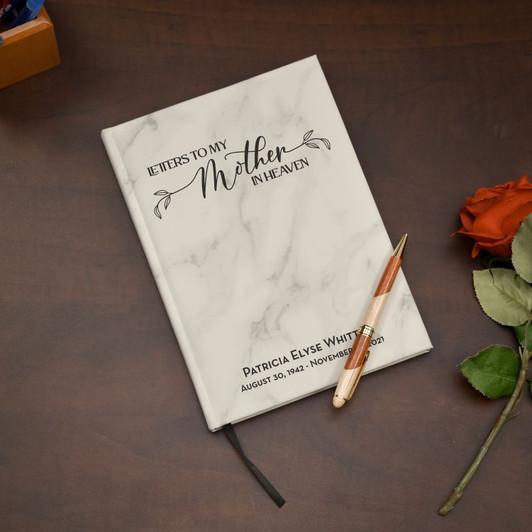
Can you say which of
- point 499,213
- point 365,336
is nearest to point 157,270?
point 365,336

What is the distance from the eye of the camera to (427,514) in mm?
677

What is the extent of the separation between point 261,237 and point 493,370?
245mm

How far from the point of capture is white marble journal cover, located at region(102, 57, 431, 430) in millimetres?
679

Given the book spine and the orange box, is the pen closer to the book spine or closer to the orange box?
the book spine

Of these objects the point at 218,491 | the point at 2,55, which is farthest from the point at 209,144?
the point at 218,491

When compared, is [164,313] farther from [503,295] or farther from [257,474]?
[503,295]

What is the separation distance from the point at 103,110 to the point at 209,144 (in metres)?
0.11

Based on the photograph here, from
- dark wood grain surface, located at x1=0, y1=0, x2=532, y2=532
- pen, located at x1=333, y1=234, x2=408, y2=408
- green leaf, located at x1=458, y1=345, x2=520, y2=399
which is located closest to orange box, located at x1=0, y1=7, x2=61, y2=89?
dark wood grain surface, located at x1=0, y1=0, x2=532, y2=532

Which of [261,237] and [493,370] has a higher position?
[261,237]

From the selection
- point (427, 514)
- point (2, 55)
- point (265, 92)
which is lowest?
point (427, 514)

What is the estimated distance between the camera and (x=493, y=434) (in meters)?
0.68

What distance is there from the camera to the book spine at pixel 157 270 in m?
0.67

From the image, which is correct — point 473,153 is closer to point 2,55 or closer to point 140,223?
point 140,223

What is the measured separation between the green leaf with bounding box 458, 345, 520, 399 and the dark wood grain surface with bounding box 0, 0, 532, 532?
0.02m
